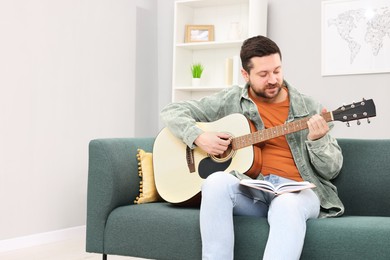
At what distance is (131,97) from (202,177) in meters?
2.37

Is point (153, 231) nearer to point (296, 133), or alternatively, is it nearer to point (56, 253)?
point (296, 133)

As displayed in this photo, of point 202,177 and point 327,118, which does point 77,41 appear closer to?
point 202,177

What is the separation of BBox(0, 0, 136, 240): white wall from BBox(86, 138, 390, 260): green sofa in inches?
47.2

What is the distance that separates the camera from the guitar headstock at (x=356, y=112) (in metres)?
2.24

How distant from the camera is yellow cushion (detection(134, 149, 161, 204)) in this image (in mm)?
2766

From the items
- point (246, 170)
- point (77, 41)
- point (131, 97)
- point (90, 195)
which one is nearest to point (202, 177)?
point (246, 170)

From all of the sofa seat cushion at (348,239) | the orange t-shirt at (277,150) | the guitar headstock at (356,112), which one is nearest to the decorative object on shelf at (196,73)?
the orange t-shirt at (277,150)

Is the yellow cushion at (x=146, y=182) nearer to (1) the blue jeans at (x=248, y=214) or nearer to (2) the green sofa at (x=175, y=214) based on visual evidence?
(2) the green sofa at (x=175, y=214)

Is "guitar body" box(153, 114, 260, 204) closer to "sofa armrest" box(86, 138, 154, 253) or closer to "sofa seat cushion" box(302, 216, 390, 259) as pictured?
"sofa armrest" box(86, 138, 154, 253)

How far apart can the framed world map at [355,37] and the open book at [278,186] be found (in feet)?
7.24

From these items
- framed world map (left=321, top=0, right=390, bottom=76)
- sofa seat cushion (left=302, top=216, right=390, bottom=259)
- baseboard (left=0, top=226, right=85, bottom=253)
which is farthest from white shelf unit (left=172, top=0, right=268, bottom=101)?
sofa seat cushion (left=302, top=216, right=390, bottom=259)

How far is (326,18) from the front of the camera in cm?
437

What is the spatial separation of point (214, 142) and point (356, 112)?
1.88 feet

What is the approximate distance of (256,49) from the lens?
2.51 m
